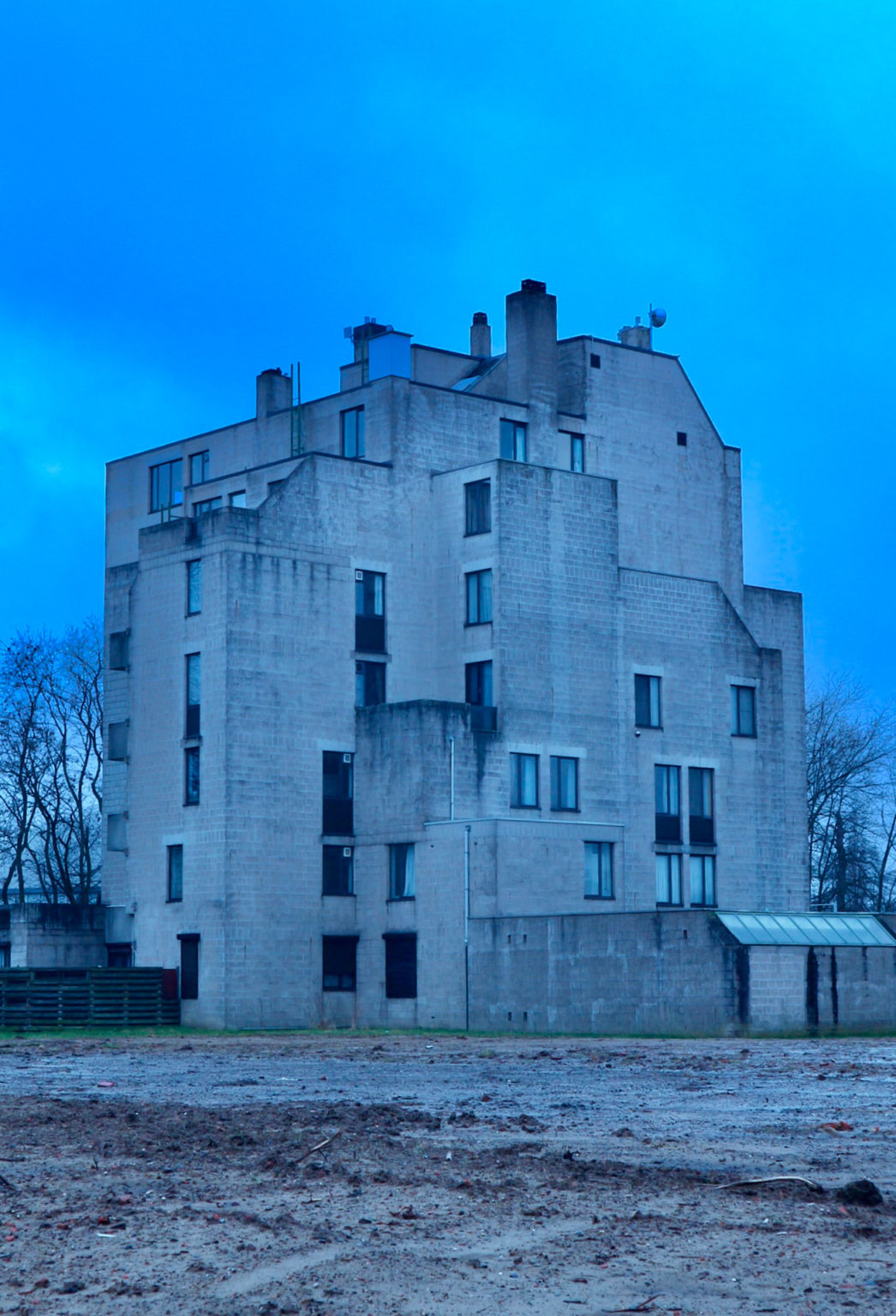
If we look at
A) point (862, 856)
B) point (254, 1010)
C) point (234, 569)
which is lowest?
point (254, 1010)

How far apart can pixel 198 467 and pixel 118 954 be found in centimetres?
2290

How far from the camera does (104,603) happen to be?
64.1m

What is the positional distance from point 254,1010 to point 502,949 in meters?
8.32

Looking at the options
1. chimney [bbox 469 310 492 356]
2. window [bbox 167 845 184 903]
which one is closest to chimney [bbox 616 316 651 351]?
chimney [bbox 469 310 492 356]

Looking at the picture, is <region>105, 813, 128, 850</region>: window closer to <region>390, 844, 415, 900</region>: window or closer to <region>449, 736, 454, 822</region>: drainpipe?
<region>390, 844, 415, 900</region>: window

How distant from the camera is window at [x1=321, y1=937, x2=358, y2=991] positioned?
2269 inches

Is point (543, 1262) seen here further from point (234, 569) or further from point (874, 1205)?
point (234, 569)

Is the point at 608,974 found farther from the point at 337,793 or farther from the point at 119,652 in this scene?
the point at 119,652

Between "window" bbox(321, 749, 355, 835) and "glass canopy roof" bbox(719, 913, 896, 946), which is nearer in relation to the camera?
"glass canopy roof" bbox(719, 913, 896, 946)

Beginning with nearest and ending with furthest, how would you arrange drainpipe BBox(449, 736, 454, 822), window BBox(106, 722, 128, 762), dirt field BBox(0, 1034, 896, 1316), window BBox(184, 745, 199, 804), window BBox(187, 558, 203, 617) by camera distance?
dirt field BBox(0, 1034, 896, 1316)
drainpipe BBox(449, 736, 454, 822)
window BBox(184, 745, 199, 804)
window BBox(187, 558, 203, 617)
window BBox(106, 722, 128, 762)

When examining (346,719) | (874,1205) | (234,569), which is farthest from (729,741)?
(874,1205)

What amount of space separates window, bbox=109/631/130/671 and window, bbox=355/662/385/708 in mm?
8243

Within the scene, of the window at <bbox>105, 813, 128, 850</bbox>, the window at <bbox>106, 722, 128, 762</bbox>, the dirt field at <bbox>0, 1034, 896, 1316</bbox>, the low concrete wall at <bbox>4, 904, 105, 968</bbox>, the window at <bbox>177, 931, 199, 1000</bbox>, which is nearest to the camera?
the dirt field at <bbox>0, 1034, 896, 1316</bbox>

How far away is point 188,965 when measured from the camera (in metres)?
56.9
